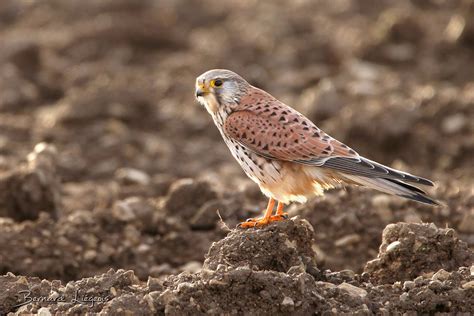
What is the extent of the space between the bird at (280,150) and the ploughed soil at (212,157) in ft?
1.92

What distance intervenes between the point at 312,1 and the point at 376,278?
15.1 meters

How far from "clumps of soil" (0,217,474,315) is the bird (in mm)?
455

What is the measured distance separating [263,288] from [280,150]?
5.75 feet

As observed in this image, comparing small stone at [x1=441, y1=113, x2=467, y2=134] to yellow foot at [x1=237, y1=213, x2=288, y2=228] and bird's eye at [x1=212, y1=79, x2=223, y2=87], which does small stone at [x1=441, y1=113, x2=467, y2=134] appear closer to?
bird's eye at [x1=212, y1=79, x2=223, y2=87]

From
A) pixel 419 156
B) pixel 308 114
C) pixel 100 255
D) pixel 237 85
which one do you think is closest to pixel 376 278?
pixel 237 85

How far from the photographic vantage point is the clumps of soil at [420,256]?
690 centimetres

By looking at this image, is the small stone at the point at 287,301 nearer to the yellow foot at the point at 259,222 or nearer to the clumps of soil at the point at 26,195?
the yellow foot at the point at 259,222

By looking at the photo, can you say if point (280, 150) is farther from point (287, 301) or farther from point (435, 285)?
point (287, 301)

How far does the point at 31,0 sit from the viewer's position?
21750 millimetres

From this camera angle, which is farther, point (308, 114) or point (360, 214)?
point (308, 114)

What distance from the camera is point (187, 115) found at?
14.4 metres

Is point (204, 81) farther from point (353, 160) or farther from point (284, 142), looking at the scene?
point (353, 160)

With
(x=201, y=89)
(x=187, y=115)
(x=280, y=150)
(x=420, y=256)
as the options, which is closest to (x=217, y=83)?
(x=201, y=89)
